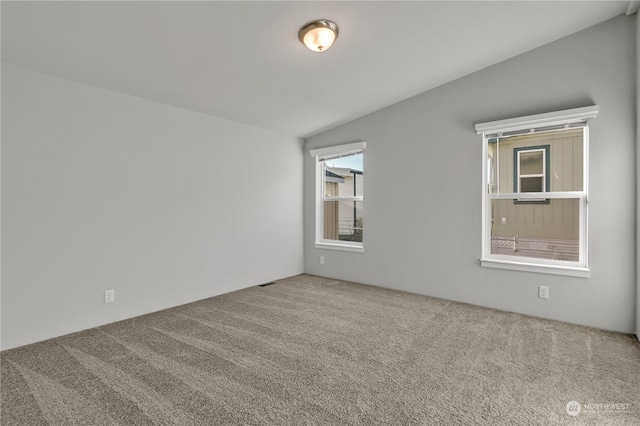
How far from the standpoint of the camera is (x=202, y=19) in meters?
2.28

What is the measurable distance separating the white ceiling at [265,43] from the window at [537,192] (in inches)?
32.9

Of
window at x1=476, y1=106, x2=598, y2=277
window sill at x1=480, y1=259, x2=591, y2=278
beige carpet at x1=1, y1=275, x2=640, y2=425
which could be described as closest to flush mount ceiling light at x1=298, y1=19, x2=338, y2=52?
window at x1=476, y1=106, x2=598, y2=277

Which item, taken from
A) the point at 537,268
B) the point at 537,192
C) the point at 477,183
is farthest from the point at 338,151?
the point at 537,268

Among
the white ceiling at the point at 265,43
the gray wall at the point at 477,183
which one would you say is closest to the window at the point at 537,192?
the gray wall at the point at 477,183

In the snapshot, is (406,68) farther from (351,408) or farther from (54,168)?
(54,168)

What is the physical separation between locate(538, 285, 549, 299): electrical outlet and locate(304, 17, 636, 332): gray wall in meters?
0.05

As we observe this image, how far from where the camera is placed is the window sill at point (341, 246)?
4.68 m

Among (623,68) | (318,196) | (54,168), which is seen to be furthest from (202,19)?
(623,68)

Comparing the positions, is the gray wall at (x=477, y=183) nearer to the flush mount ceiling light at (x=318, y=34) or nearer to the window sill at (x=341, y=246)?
the window sill at (x=341, y=246)

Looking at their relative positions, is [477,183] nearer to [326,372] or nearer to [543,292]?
[543,292]

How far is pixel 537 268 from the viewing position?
324 centimetres

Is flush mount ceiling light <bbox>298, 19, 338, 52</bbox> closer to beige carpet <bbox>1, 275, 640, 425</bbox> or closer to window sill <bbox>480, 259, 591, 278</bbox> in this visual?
beige carpet <bbox>1, 275, 640, 425</bbox>

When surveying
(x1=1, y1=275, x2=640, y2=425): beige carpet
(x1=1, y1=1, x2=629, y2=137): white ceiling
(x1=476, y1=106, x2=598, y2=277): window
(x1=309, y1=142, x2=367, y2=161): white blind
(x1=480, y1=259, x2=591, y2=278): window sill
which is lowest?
(x1=1, y1=275, x2=640, y2=425): beige carpet

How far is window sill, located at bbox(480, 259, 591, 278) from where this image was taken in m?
3.03
